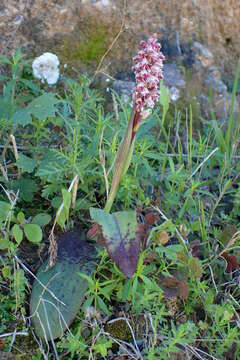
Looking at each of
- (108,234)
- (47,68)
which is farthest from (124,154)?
(47,68)

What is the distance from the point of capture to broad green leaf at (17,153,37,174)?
1854 millimetres

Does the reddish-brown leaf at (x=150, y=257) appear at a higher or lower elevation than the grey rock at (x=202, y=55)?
lower

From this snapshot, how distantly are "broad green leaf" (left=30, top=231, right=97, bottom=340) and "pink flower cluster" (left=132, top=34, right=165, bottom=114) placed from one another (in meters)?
0.58

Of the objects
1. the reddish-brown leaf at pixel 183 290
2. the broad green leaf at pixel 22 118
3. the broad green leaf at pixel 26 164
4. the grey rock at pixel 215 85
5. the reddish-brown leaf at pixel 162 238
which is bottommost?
the reddish-brown leaf at pixel 183 290

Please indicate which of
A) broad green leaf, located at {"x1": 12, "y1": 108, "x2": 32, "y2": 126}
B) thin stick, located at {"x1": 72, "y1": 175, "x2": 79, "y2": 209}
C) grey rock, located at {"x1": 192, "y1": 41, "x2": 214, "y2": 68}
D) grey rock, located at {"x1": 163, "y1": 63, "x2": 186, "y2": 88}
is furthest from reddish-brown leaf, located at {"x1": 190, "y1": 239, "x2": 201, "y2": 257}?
grey rock, located at {"x1": 192, "y1": 41, "x2": 214, "y2": 68}

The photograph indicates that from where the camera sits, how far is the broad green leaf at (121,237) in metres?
1.59

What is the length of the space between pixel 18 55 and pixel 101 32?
2.17ft

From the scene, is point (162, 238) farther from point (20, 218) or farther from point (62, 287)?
point (20, 218)

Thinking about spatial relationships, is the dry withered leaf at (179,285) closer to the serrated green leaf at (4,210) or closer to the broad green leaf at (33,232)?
the broad green leaf at (33,232)

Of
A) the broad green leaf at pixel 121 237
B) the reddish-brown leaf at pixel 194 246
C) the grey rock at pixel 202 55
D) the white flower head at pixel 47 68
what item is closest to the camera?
the broad green leaf at pixel 121 237

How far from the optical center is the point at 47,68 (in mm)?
2361

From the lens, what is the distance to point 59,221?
180 centimetres

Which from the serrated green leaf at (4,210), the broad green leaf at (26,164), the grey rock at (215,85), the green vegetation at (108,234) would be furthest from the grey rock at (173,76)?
the serrated green leaf at (4,210)

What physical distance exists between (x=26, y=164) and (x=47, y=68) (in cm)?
66
